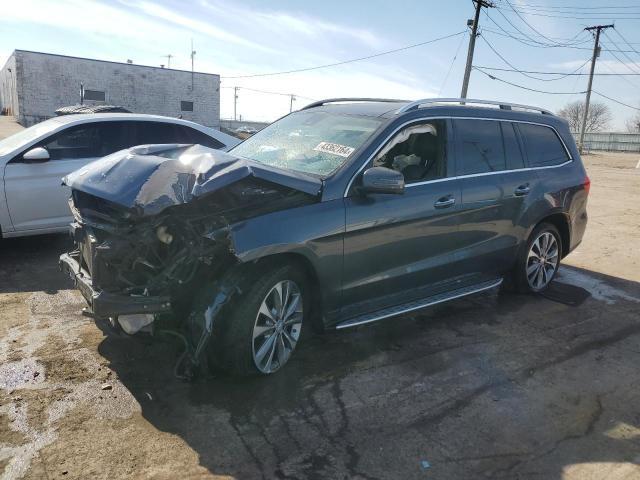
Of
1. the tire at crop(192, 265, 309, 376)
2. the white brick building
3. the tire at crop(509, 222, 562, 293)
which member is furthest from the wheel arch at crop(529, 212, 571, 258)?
the white brick building

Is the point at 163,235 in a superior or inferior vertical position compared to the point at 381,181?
inferior

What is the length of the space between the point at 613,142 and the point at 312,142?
7189 cm

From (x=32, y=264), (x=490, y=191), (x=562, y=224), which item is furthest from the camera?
(x=32, y=264)

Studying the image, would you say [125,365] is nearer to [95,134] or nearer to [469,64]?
[95,134]

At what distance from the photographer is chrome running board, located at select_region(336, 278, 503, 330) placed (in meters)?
3.95

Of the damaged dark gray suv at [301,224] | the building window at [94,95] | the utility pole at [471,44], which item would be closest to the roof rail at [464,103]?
the damaged dark gray suv at [301,224]

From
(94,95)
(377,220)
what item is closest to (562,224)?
(377,220)

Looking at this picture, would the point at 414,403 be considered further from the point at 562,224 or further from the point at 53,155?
the point at 53,155

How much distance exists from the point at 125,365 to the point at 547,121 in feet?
15.8

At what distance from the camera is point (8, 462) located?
2.76 meters

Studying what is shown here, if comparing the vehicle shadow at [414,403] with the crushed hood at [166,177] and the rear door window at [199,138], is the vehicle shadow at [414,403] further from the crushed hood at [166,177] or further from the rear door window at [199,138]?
the rear door window at [199,138]

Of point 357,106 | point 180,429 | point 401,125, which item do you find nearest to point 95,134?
point 357,106

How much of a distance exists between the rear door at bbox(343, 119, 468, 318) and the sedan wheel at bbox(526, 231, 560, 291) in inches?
54.0

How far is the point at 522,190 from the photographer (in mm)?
5242
